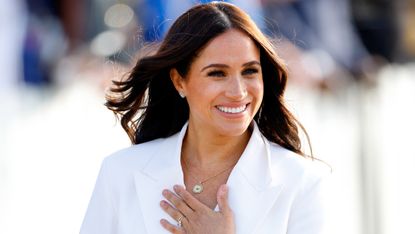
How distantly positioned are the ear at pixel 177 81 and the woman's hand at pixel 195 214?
0.33 metres

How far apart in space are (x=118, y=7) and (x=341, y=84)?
1.79 meters

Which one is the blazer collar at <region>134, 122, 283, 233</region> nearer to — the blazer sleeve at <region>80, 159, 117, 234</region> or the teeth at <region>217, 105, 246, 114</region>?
the blazer sleeve at <region>80, 159, 117, 234</region>

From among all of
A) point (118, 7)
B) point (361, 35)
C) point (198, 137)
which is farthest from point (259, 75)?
point (361, 35)

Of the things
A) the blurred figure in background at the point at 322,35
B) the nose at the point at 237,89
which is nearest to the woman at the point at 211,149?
the nose at the point at 237,89

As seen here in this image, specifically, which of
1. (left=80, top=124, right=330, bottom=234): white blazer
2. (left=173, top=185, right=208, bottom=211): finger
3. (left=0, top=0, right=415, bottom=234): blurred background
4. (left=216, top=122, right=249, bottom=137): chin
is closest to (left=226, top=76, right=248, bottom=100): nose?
(left=216, top=122, right=249, bottom=137): chin

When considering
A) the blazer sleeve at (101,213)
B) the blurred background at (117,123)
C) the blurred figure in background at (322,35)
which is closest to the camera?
the blazer sleeve at (101,213)

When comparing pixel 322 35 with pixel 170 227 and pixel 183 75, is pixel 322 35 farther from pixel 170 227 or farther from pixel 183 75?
pixel 170 227

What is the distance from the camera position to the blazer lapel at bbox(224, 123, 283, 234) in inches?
185

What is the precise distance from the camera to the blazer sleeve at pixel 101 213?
4.86 metres

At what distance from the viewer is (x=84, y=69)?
32.4 feet

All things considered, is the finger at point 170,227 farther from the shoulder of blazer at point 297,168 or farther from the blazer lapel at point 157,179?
the shoulder of blazer at point 297,168

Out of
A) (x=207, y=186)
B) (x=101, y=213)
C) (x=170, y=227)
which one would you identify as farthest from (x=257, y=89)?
(x=101, y=213)

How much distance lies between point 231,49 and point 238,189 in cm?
47

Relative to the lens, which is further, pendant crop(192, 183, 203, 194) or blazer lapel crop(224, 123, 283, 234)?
pendant crop(192, 183, 203, 194)
